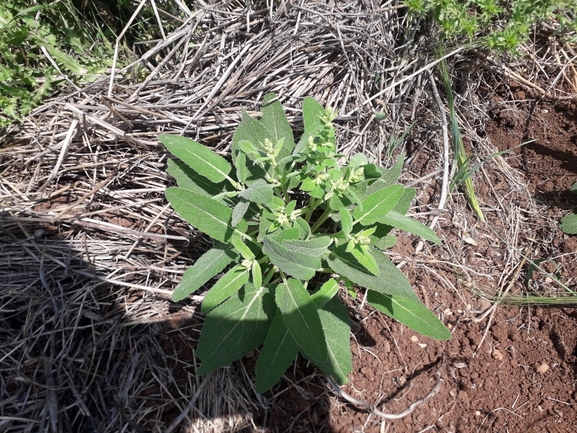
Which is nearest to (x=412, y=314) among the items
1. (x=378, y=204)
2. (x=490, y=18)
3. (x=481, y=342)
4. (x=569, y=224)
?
(x=378, y=204)

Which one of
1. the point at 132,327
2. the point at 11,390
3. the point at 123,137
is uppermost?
the point at 123,137

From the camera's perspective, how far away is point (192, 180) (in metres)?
1.58

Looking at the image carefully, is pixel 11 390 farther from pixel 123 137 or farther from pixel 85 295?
pixel 123 137

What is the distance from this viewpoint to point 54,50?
181 cm

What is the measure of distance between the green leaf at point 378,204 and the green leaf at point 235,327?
1.42ft

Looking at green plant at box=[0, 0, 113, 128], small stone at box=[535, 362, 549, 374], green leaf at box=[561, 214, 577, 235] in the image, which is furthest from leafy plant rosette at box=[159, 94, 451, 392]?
green leaf at box=[561, 214, 577, 235]

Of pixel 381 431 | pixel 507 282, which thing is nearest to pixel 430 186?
pixel 507 282

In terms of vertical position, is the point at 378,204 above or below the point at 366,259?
above

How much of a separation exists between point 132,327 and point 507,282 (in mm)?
1556

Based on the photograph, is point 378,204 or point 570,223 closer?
point 378,204

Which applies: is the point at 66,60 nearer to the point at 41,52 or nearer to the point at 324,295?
the point at 41,52

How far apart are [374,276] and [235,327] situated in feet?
1.54

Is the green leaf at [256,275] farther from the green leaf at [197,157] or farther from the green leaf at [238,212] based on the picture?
the green leaf at [197,157]

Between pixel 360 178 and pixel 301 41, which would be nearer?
pixel 360 178
